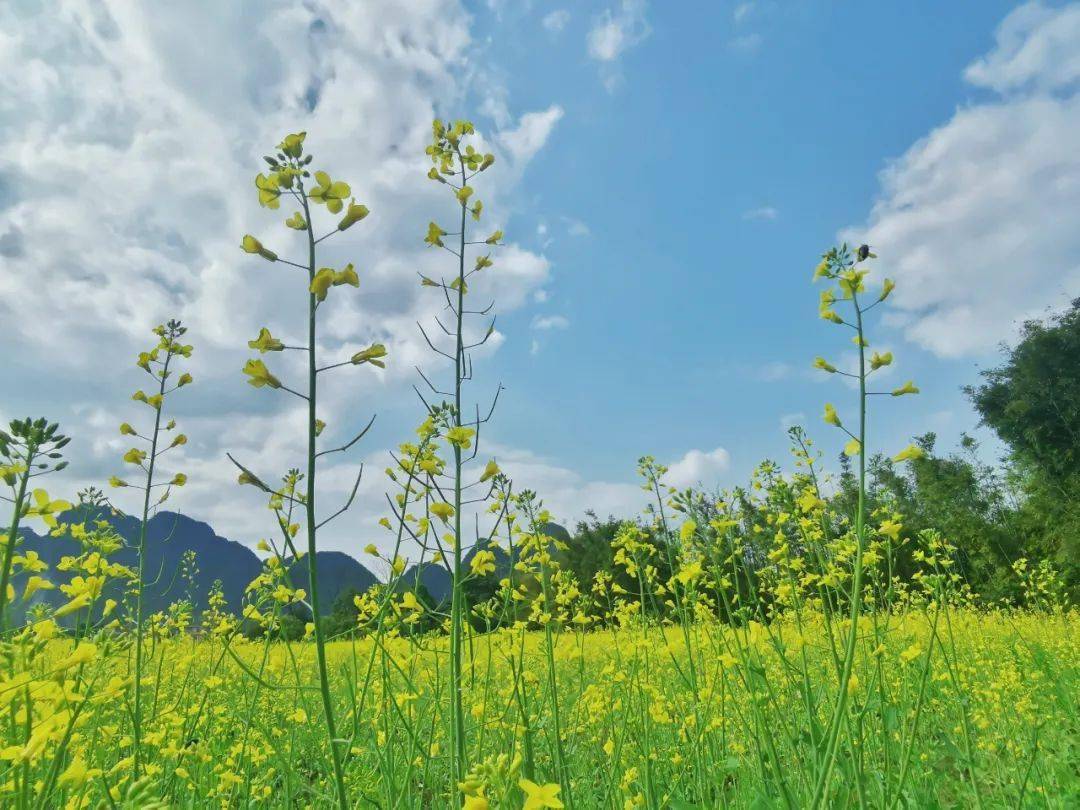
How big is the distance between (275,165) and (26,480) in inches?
46.1

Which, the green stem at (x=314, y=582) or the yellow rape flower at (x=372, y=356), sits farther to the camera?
the yellow rape flower at (x=372, y=356)

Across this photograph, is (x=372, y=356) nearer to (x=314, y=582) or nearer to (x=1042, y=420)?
(x=314, y=582)

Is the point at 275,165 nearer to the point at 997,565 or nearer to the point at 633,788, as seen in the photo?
the point at 633,788

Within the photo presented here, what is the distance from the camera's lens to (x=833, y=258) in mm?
2562

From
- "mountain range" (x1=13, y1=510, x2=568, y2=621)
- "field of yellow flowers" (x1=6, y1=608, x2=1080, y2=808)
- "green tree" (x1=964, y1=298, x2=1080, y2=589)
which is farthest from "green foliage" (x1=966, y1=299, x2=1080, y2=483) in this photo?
"mountain range" (x1=13, y1=510, x2=568, y2=621)

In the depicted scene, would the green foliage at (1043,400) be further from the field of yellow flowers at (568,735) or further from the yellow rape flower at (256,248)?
the yellow rape flower at (256,248)

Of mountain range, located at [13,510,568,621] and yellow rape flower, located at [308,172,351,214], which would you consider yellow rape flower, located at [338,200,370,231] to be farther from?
mountain range, located at [13,510,568,621]

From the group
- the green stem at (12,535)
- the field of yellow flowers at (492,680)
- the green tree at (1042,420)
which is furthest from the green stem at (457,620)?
the green tree at (1042,420)

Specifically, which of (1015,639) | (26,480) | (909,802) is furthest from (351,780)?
(1015,639)

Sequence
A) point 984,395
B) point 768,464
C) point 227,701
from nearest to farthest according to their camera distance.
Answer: point 768,464
point 227,701
point 984,395

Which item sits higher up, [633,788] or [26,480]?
[26,480]

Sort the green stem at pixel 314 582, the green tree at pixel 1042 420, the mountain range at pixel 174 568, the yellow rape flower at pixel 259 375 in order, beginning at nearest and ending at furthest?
the green stem at pixel 314 582, the yellow rape flower at pixel 259 375, the mountain range at pixel 174 568, the green tree at pixel 1042 420

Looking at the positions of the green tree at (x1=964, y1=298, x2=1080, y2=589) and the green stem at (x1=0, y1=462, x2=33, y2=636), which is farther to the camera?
the green tree at (x1=964, y1=298, x2=1080, y2=589)

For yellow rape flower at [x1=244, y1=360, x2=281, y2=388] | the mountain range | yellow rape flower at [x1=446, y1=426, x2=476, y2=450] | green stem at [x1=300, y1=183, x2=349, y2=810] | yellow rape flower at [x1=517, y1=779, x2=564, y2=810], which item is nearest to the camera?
yellow rape flower at [x1=517, y1=779, x2=564, y2=810]
